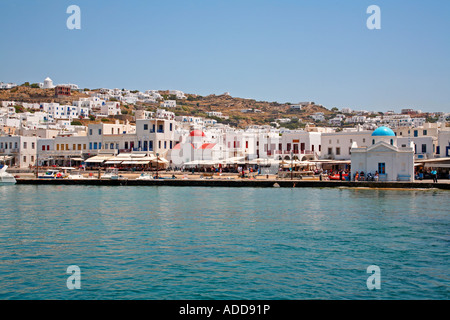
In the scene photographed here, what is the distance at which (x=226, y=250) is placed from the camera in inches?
646

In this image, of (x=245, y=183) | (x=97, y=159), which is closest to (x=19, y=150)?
(x=97, y=159)

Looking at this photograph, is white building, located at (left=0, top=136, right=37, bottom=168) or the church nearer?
the church

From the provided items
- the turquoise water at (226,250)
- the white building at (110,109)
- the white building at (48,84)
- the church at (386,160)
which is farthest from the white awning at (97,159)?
the white building at (48,84)

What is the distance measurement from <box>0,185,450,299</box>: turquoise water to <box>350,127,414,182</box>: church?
11265mm

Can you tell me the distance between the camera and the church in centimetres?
4069

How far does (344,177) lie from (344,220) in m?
20.9

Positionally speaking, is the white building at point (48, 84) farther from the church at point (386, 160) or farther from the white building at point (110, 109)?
the church at point (386, 160)

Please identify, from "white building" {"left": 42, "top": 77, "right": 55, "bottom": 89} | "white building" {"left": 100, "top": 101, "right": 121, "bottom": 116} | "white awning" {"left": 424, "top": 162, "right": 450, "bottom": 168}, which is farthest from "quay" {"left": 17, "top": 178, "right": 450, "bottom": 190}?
"white building" {"left": 42, "top": 77, "right": 55, "bottom": 89}

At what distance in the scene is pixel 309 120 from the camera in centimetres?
19262

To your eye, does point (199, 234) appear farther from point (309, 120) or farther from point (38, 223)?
point (309, 120)

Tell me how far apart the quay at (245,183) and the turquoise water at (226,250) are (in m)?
9.99

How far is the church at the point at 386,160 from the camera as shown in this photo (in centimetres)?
4069

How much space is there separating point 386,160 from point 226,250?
1133 inches

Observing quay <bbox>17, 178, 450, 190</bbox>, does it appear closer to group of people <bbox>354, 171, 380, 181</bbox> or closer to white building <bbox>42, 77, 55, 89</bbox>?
group of people <bbox>354, 171, 380, 181</bbox>
